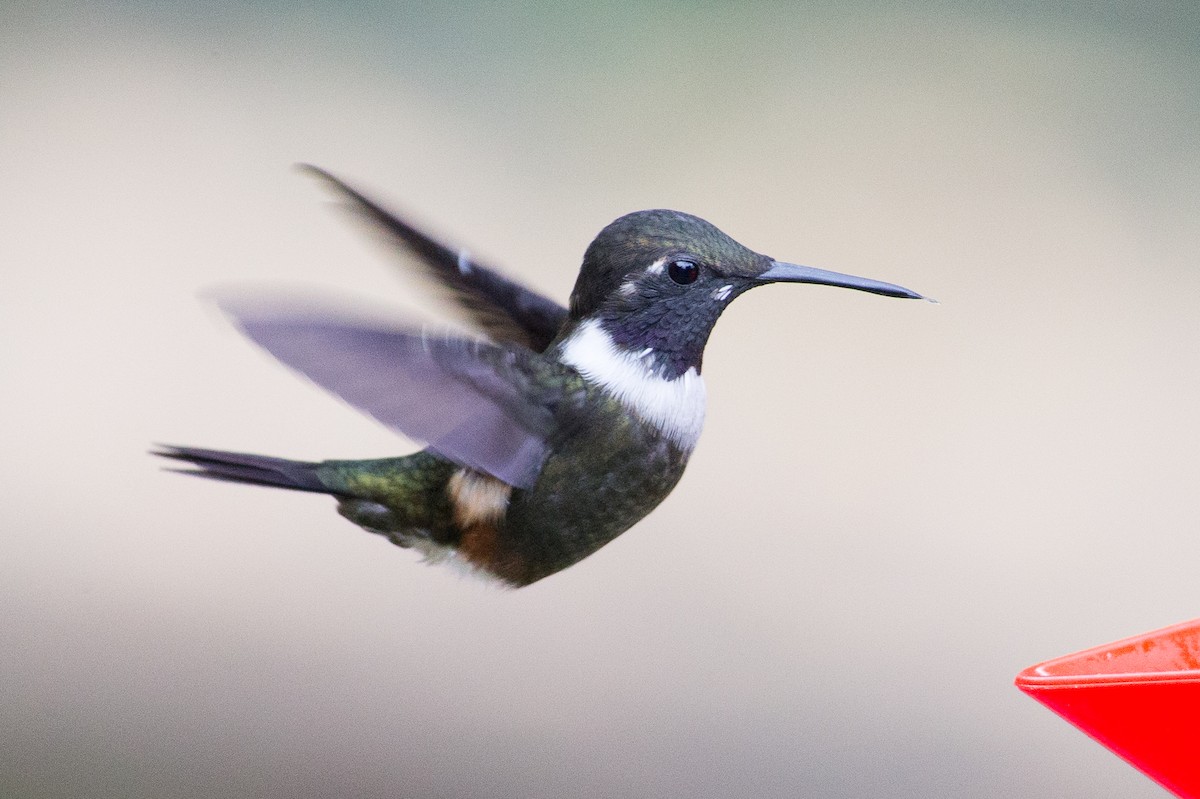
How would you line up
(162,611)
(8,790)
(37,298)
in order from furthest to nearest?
(37,298) < (162,611) < (8,790)

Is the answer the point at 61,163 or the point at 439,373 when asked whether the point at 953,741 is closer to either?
the point at 439,373

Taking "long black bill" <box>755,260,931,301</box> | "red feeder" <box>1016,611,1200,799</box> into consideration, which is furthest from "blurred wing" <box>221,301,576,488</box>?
"red feeder" <box>1016,611,1200,799</box>

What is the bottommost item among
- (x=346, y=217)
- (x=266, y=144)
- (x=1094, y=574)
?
(x=346, y=217)

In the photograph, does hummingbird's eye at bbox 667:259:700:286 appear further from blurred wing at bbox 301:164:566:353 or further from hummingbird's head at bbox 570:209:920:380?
blurred wing at bbox 301:164:566:353

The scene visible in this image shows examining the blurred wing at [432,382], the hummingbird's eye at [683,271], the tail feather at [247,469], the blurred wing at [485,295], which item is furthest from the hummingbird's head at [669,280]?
the tail feather at [247,469]

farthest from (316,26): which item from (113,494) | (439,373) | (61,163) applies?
(439,373)

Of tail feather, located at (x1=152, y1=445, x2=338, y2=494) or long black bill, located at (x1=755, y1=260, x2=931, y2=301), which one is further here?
tail feather, located at (x1=152, y1=445, x2=338, y2=494)
